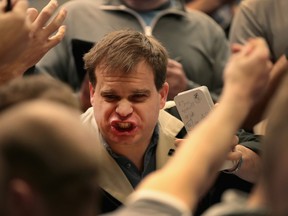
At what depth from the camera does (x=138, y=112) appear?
2.85m

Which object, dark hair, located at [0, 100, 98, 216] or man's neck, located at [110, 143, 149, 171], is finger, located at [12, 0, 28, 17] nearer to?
dark hair, located at [0, 100, 98, 216]

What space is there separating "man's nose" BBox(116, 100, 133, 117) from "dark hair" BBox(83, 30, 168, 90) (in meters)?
0.11

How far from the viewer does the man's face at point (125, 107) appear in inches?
111

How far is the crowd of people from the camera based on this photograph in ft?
4.81

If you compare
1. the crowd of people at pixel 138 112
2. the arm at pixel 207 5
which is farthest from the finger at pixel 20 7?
the arm at pixel 207 5

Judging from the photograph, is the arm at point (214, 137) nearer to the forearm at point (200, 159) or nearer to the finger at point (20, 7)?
the forearm at point (200, 159)

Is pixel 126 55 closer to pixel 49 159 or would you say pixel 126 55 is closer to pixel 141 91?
pixel 141 91

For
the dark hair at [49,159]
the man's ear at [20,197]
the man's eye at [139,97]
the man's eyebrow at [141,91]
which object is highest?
the dark hair at [49,159]

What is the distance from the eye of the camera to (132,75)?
113 inches

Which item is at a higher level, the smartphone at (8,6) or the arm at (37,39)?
the smartphone at (8,6)

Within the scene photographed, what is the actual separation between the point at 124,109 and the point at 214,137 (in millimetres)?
1097

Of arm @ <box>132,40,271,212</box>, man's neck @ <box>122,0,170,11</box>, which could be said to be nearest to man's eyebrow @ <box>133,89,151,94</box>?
arm @ <box>132,40,271,212</box>

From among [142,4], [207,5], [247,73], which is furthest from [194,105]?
[207,5]

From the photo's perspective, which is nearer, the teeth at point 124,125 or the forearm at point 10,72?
the forearm at point 10,72
